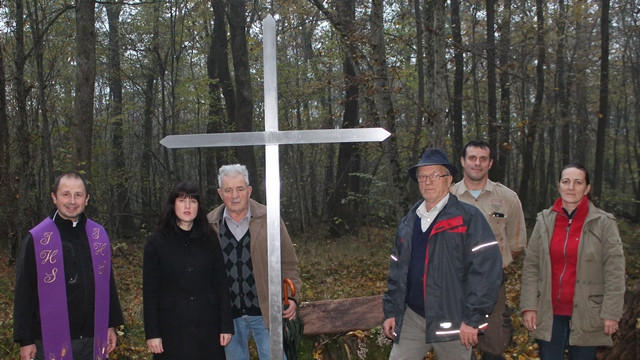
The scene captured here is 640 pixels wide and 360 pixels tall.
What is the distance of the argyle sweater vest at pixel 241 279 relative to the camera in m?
3.91

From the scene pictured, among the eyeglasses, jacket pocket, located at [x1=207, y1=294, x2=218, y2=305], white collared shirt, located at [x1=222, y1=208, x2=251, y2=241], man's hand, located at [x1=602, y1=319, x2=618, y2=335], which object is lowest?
man's hand, located at [x1=602, y1=319, x2=618, y2=335]

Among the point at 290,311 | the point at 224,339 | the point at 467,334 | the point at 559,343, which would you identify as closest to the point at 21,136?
the point at 224,339

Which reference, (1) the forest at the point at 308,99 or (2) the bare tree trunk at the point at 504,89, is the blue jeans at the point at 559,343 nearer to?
(1) the forest at the point at 308,99

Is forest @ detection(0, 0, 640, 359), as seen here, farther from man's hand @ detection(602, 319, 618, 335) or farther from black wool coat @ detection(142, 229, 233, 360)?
man's hand @ detection(602, 319, 618, 335)

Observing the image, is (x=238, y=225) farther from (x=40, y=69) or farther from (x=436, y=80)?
(x=40, y=69)

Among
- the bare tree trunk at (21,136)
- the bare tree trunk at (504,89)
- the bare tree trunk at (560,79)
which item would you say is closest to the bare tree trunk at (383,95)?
the bare tree trunk at (21,136)

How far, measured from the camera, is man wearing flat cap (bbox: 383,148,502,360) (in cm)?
330

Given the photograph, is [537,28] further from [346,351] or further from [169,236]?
[169,236]

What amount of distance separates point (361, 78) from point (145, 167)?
50.4ft

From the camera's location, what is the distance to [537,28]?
59.2 ft

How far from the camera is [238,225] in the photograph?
157 inches

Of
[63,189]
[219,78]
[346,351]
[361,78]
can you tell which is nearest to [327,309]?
[346,351]

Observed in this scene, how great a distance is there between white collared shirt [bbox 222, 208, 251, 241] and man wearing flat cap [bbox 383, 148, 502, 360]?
3.77ft

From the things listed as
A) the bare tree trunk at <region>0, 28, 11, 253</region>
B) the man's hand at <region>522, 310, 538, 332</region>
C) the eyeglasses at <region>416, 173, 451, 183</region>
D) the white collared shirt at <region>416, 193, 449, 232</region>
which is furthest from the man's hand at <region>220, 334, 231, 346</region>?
the bare tree trunk at <region>0, 28, 11, 253</region>
